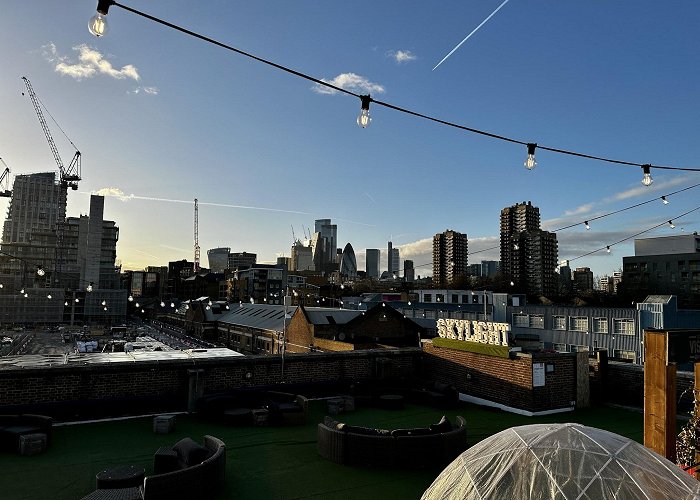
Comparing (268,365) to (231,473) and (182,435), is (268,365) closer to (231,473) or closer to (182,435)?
(182,435)

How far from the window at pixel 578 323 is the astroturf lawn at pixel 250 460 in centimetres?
2867

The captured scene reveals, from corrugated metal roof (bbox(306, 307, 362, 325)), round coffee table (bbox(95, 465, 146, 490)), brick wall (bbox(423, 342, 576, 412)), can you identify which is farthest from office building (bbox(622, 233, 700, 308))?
round coffee table (bbox(95, 465, 146, 490))

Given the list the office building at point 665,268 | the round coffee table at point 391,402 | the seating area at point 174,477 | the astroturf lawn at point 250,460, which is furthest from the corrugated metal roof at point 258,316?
the office building at point 665,268

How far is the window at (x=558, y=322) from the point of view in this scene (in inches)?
1828

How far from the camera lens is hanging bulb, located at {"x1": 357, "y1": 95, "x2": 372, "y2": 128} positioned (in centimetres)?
883

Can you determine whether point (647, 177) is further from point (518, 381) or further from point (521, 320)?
point (521, 320)

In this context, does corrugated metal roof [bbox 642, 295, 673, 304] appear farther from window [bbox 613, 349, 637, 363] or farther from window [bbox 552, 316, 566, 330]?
window [bbox 552, 316, 566, 330]

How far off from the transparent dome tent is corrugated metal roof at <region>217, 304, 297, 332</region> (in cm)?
4964

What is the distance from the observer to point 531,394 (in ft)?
60.0

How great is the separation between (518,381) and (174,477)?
47.2 feet

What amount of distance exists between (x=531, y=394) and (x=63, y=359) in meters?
18.7

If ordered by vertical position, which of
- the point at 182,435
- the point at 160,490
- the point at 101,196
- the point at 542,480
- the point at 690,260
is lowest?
the point at 182,435

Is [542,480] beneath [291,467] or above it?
above

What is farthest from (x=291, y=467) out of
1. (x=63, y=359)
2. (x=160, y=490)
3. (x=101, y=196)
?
(x=101, y=196)
